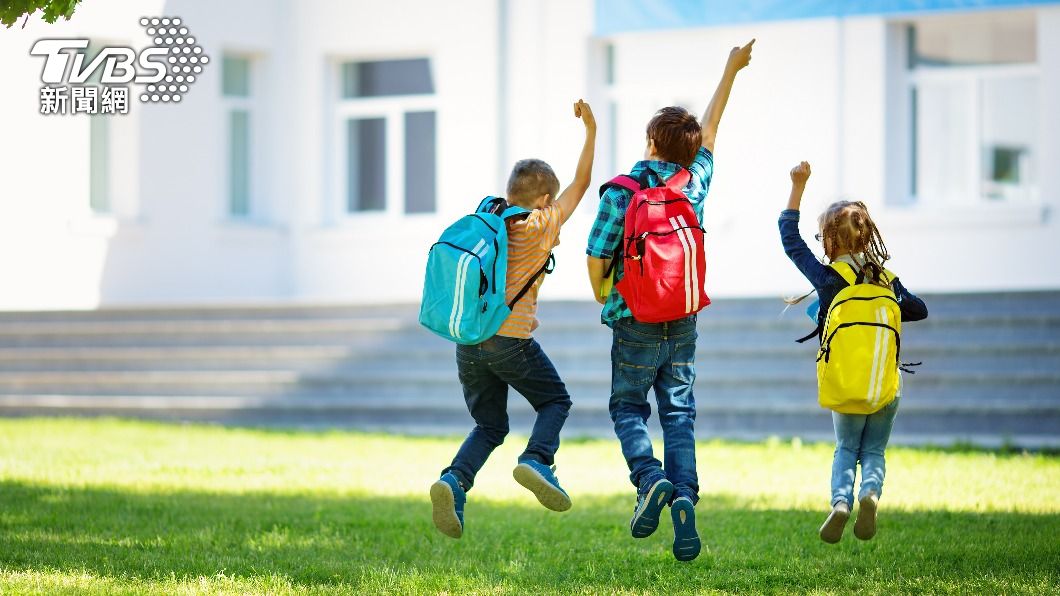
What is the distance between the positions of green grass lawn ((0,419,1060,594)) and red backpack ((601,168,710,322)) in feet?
3.40

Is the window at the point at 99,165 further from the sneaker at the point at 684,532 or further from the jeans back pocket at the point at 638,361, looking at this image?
the sneaker at the point at 684,532

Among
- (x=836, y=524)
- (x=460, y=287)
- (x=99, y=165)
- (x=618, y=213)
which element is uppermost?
(x=99, y=165)

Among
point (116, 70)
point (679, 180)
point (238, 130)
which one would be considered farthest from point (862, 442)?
point (238, 130)

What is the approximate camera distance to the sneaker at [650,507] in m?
5.49

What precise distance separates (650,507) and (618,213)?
1127 mm

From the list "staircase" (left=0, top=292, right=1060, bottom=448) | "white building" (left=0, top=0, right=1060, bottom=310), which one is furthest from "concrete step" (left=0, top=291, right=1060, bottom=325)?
"white building" (left=0, top=0, right=1060, bottom=310)

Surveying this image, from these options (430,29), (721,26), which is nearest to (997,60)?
(721,26)

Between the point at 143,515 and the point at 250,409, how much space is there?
590cm

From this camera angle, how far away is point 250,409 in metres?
13.5

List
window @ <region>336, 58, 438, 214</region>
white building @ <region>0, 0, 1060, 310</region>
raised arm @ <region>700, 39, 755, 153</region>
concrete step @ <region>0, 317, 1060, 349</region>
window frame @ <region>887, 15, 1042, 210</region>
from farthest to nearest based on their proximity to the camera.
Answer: window @ <region>336, 58, 438, 214</region> < white building @ <region>0, 0, 1060, 310</region> < window frame @ <region>887, 15, 1042, 210</region> < concrete step @ <region>0, 317, 1060, 349</region> < raised arm @ <region>700, 39, 755, 153</region>

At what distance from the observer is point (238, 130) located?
17.2m

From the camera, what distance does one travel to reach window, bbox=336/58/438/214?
17.2 m

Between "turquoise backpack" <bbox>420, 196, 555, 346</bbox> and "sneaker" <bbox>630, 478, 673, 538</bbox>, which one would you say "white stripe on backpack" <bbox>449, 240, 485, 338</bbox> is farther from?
"sneaker" <bbox>630, 478, 673, 538</bbox>

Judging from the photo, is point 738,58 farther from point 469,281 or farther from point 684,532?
point 684,532
